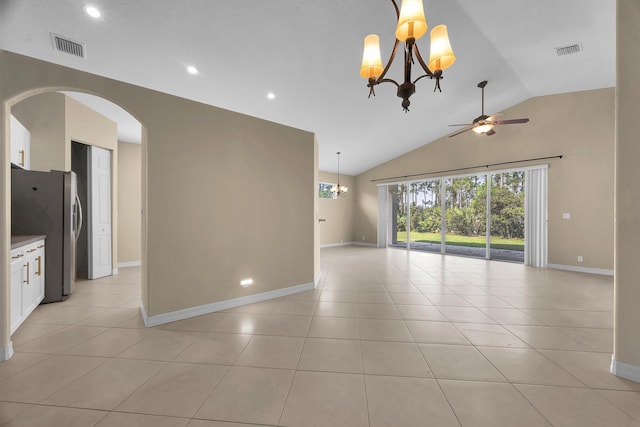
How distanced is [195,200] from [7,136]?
145cm

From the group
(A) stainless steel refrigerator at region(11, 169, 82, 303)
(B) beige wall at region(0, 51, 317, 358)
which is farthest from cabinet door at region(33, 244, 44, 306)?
(B) beige wall at region(0, 51, 317, 358)

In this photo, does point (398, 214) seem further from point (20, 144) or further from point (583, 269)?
point (20, 144)

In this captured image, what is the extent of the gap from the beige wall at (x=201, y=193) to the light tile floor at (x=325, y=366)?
1.46 ft

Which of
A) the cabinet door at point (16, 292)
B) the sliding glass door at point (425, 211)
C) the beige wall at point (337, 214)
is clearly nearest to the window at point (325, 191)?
the beige wall at point (337, 214)

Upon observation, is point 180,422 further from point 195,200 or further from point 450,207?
point 450,207

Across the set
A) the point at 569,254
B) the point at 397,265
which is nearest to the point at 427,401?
the point at 397,265

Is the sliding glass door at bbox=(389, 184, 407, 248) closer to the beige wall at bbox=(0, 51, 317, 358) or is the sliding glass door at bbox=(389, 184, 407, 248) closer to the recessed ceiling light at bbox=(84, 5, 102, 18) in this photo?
the beige wall at bbox=(0, 51, 317, 358)

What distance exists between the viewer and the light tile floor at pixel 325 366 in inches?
54.6

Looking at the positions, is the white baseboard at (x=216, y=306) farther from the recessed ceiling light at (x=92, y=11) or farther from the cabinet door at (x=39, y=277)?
the recessed ceiling light at (x=92, y=11)

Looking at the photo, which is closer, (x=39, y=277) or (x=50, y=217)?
(x=39, y=277)

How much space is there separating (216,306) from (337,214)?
6.85m

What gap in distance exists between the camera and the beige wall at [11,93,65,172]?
370cm

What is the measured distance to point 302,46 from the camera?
3188 mm
